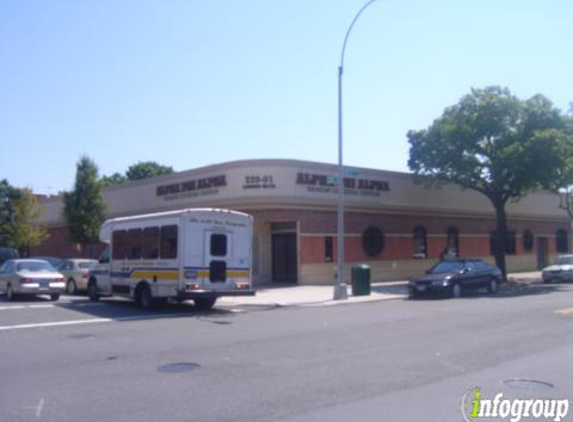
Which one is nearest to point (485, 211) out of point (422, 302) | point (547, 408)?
point (422, 302)

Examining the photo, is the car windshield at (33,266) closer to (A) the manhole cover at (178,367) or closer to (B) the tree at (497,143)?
(A) the manhole cover at (178,367)

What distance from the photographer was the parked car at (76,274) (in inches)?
902

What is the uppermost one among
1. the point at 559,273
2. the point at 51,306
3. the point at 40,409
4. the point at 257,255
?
the point at 257,255

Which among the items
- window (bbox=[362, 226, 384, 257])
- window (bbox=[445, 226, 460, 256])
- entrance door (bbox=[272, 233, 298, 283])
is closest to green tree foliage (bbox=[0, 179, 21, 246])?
entrance door (bbox=[272, 233, 298, 283])

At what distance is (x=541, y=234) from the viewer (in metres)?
42.5

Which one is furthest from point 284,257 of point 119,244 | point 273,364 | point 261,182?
point 273,364

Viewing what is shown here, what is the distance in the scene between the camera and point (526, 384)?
799 cm

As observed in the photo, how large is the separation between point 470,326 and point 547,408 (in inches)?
271

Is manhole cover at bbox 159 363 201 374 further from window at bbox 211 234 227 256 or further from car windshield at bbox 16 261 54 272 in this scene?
car windshield at bbox 16 261 54 272

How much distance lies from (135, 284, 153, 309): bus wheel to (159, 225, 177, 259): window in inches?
54.7

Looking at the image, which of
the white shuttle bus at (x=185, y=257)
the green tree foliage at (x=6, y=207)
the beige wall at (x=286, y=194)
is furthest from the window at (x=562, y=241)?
the green tree foliage at (x=6, y=207)

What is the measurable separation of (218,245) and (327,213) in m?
11.4

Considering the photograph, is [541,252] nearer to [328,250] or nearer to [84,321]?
[328,250]

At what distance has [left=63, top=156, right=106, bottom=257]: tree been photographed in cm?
3212
